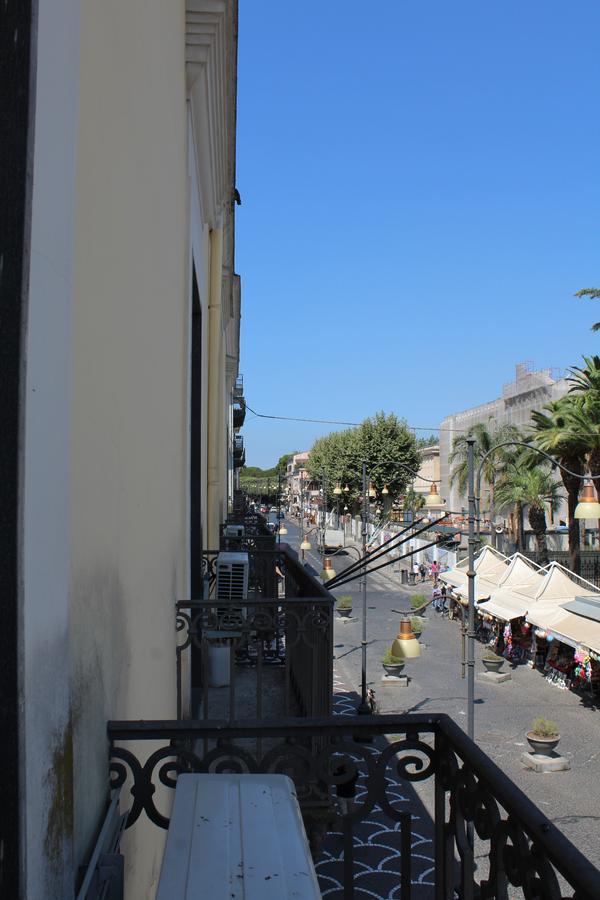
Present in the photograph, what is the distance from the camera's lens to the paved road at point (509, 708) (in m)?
12.0

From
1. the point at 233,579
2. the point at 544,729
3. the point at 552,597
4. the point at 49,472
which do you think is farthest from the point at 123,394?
the point at 552,597

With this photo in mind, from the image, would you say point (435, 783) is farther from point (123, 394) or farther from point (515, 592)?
point (515, 592)

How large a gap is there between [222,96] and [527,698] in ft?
52.9

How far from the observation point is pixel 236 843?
1.49 meters

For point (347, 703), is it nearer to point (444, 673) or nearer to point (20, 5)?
point (444, 673)

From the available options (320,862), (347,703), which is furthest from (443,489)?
(320,862)

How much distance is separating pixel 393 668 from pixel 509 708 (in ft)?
11.4

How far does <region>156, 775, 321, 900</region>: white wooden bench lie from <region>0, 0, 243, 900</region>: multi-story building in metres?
0.21

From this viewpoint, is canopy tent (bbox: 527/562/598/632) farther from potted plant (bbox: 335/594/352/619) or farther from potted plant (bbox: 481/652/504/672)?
potted plant (bbox: 335/594/352/619)

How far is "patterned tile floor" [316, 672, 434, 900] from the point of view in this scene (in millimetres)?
9570

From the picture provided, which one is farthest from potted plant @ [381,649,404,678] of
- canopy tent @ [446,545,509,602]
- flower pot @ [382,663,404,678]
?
canopy tent @ [446,545,509,602]

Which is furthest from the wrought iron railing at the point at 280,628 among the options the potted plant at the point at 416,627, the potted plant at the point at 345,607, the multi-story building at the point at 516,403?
the multi-story building at the point at 516,403

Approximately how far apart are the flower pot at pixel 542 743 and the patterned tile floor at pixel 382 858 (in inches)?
97.4

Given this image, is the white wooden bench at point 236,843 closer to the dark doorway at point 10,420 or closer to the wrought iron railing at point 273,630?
the dark doorway at point 10,420
